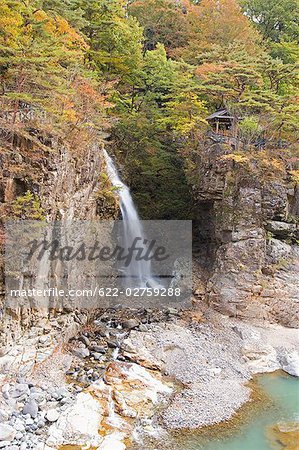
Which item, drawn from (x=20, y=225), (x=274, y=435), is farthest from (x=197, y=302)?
(x=20, y=225)

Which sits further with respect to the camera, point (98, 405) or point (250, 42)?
point (250, 42)

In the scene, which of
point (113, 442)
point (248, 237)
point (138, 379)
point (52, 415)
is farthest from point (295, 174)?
point (52, 415)

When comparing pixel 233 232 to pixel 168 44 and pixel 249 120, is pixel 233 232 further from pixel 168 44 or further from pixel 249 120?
pixel 168 44

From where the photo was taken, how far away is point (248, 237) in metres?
15.4

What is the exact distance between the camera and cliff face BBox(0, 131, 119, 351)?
9.37 meters

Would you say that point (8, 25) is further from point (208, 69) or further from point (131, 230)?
point (131, 230)

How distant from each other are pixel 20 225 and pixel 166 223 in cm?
954

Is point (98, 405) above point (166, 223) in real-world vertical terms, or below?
below

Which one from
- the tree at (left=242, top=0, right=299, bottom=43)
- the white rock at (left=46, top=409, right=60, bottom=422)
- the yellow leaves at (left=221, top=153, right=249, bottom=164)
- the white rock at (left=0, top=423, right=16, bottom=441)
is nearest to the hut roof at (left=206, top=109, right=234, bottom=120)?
the yellow leaves at (left=221, top=153, right=249, bottom=164)

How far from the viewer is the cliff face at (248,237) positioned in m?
14.7

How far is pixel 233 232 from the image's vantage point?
15.5 metres

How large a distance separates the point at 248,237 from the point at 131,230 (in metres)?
4.97

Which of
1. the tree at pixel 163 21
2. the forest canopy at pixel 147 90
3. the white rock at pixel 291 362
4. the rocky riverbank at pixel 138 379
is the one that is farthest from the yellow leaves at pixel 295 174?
the tree at pixel 163 21

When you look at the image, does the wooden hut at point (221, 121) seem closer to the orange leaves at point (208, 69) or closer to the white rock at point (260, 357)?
the orange leaves at point (208, 69)
